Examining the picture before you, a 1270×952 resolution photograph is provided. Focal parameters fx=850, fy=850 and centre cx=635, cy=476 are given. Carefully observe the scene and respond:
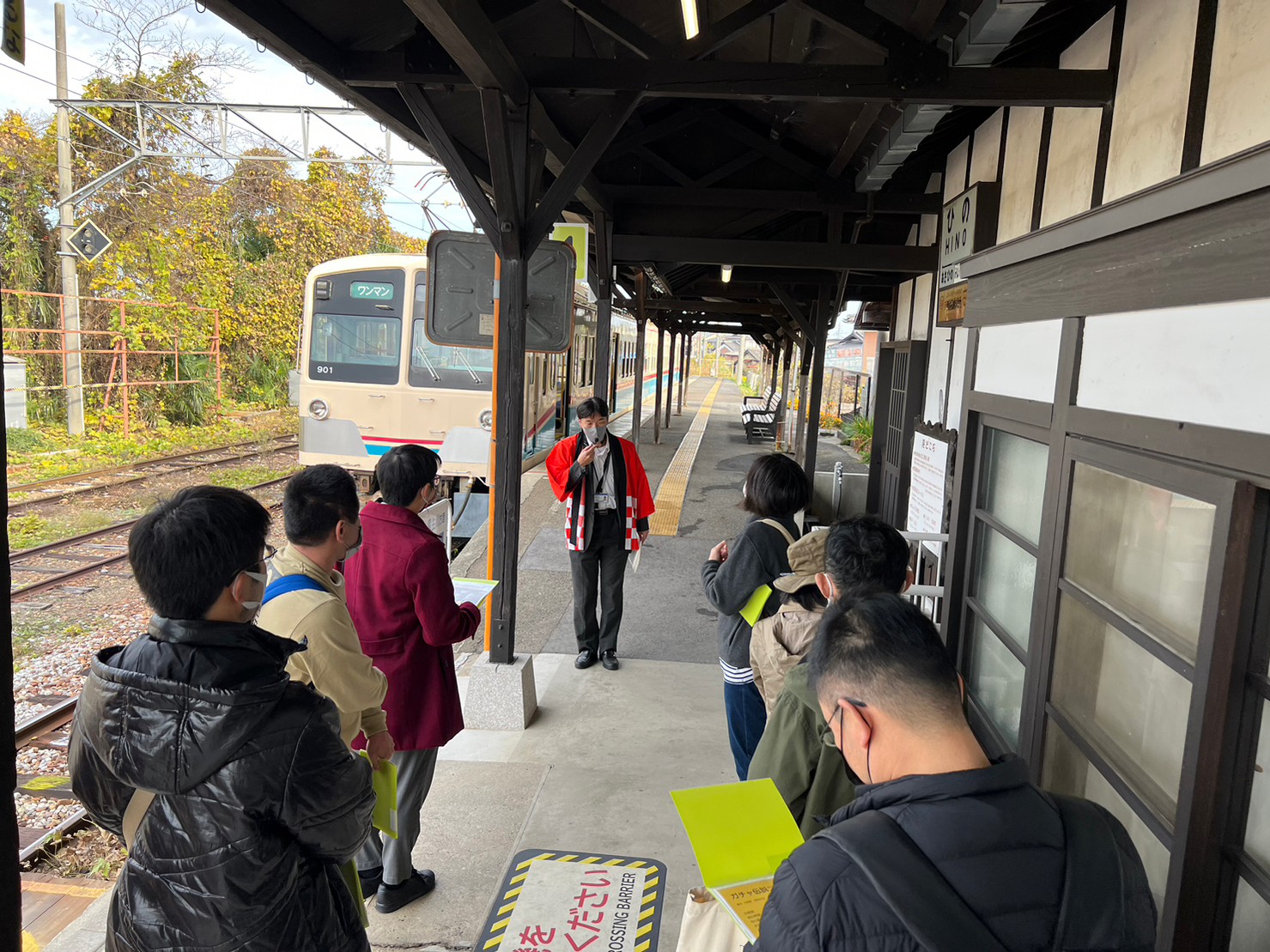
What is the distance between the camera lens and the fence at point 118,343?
13.9 metres

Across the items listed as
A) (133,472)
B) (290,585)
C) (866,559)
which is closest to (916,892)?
(866,559)

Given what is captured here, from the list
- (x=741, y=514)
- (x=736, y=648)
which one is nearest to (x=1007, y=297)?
(x=736, y=648)

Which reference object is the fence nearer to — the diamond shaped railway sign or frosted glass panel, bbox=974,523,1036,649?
the diamond shaped railway sign

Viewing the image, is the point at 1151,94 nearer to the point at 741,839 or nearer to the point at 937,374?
the point at 741,839

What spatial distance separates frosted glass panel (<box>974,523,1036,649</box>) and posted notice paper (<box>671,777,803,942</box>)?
4.10 ft

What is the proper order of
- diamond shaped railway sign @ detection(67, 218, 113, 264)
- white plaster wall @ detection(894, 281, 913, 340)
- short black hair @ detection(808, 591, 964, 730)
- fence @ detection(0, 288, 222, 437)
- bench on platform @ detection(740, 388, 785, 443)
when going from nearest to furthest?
short black hair @ detection(808, 591, 964, 730) → white plaster wall @ detection(894, 281, 913, 340) → diamond shaped railway sign @ detection(67, 218, 113, 264) → fence @ detection(0, 288, 222, 437) → bench on platform @ detection(740, 388, 785, 443)

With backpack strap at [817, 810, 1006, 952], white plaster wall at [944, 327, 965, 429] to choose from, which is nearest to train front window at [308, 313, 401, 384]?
white plaster wall at [944, 327, 965, 429]

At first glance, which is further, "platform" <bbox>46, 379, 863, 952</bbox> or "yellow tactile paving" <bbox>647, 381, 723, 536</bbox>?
"yellow tactile paving" <bbox>647, 381, 723, 536</bbox>

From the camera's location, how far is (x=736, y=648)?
308 centimetres

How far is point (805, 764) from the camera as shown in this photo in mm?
1825

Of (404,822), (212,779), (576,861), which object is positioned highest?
(212,779)

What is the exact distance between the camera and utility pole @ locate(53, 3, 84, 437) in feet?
39.6

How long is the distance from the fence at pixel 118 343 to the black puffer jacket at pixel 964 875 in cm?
1448

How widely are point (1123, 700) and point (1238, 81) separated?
1.88 metres
